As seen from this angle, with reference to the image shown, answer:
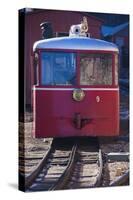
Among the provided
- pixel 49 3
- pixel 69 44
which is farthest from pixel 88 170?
pixel 49 3

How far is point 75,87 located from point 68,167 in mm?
785

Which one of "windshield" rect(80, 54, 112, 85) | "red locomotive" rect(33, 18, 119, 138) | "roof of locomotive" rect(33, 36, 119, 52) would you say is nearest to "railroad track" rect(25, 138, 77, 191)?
"red locomotive" rect(33, 18, 119, 138)

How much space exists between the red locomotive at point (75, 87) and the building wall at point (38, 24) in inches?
2.8

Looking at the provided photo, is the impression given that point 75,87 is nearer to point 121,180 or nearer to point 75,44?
point 75,44

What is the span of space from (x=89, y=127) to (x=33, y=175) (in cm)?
77

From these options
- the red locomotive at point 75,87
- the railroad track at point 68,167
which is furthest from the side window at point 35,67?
the railroad track at point 68,167

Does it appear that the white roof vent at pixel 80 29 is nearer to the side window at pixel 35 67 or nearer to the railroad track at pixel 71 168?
the side window at pixel 35 67

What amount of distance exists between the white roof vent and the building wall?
0.03 meters

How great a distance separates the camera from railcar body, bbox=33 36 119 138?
6.54 metres

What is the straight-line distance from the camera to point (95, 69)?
678cm

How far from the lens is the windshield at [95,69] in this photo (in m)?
6.70

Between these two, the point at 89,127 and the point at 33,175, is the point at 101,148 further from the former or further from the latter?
the point at 33,175

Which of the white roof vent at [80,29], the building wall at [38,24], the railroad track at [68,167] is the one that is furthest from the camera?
the white roof vent at [80,29]

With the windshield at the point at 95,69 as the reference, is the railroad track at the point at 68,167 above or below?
below
